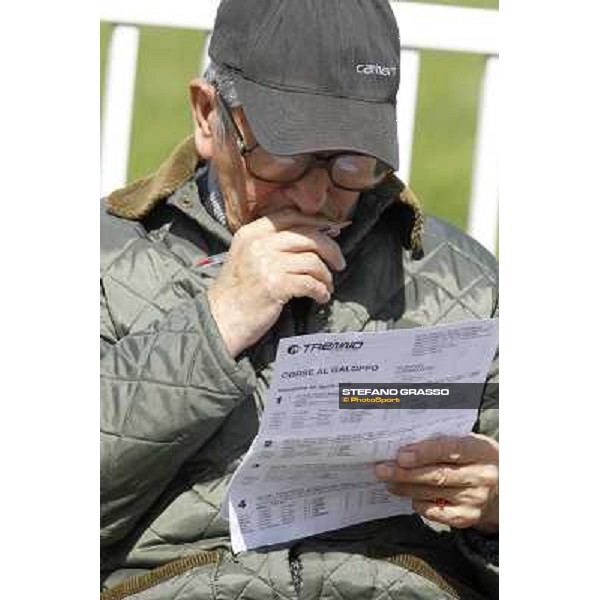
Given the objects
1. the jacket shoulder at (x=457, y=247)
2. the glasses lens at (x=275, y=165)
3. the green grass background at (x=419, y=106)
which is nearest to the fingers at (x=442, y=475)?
the jacket shoulder at (x=457, y=247)

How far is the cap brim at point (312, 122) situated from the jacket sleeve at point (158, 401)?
26cm

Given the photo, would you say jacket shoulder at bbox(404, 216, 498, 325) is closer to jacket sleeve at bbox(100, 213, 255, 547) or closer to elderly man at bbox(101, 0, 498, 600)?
elderly man at bbox(101, 0, 498, 600)

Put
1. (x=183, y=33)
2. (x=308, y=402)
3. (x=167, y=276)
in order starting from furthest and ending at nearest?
(x=183, y=33) → (x=167, y=276) → (x=308, y=402)

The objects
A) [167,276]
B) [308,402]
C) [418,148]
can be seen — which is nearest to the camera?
[308,402]

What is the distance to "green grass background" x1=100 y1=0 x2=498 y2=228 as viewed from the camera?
302 cm

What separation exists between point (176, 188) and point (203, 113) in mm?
131

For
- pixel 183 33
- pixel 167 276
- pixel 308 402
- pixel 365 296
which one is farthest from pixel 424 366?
pixel 183 33

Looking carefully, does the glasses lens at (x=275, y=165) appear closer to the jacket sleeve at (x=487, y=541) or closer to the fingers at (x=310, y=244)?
the fingers at (x=310, y=244)

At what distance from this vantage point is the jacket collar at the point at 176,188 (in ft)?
7.57

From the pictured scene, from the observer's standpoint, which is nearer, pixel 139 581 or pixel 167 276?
pixel 139 581
